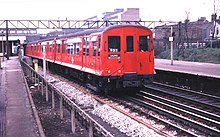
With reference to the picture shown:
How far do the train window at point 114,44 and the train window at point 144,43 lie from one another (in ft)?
3.27

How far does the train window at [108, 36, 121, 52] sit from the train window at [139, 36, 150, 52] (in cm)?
100

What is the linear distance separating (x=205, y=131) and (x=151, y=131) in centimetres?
145

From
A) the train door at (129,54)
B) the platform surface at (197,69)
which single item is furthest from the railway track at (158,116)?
the platform surface at (197,69)

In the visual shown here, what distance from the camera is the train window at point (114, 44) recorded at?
14242 millimetres

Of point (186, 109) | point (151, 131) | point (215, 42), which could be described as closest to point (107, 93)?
point (186, 109)

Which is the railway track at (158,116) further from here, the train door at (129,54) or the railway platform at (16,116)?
the railway platform at (16,116)

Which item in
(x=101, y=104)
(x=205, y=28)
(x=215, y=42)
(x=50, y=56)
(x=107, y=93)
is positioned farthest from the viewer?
(x=205, y=28)

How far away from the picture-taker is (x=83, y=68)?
1700 cm

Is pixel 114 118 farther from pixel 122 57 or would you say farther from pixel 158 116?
pixel 122 57

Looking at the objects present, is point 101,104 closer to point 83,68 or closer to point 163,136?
point 83,68

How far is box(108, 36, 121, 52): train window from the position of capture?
46.7 ft

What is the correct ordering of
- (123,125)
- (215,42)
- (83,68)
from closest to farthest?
(123,125), (83,68), (215,42)

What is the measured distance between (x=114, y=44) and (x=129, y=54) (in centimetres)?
78

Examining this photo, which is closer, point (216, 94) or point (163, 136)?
point (163, 136)
